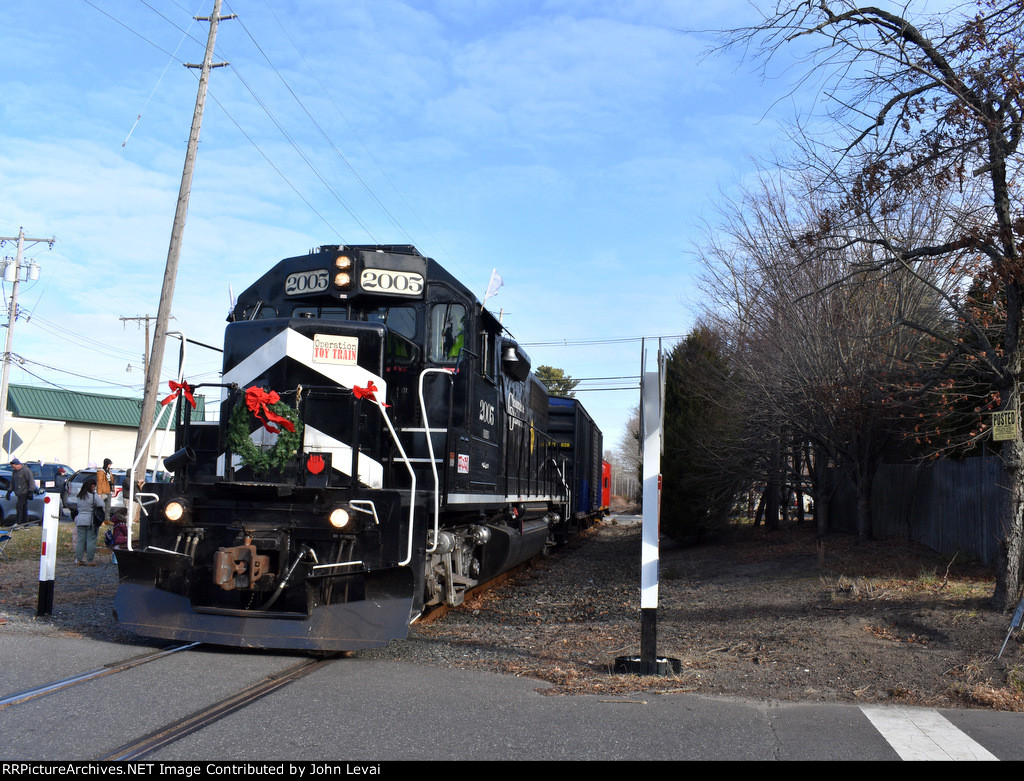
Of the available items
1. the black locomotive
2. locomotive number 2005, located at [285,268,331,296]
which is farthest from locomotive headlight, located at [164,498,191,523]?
locomotive number 2005, located at [285,268,331,296]

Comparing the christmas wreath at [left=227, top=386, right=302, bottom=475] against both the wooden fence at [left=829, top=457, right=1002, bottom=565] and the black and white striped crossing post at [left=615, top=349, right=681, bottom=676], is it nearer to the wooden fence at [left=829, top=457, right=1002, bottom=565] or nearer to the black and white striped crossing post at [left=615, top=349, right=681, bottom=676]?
the black and white striped crossing post at [left=615, top=349, right=681, bottom=676]

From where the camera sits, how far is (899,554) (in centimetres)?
1274

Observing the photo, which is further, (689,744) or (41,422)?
(41,422)

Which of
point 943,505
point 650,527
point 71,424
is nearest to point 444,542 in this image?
point 650,527

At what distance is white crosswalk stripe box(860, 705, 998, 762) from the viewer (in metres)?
4.28

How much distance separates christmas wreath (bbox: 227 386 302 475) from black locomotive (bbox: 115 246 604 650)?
1 centimetres

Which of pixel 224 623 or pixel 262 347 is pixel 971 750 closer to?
pixel 224 623

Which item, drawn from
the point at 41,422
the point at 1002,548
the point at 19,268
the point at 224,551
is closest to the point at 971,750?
the point at 1002,548

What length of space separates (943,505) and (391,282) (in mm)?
9837

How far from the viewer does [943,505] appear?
12695 millimetres

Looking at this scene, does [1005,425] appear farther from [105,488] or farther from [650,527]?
[105,488]

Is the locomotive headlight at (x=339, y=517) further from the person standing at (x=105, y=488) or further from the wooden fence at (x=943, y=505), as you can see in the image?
the wooden fence at (x=943, y=505)

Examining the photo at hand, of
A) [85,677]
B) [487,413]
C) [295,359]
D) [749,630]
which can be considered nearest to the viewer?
[85,677]
